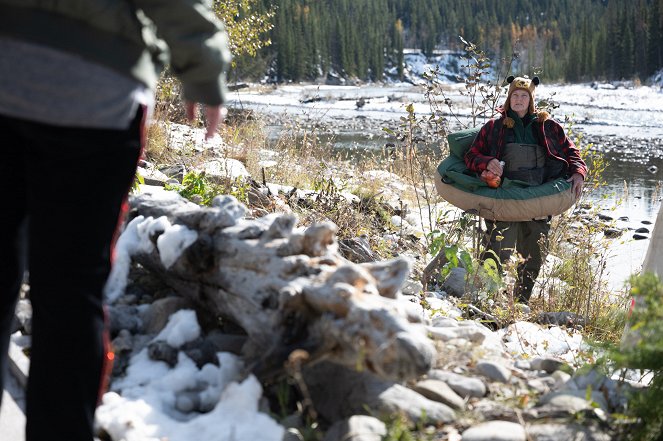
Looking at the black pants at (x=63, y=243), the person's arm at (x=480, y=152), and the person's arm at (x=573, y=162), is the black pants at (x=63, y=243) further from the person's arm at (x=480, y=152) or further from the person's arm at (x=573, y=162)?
the person's arm at (x=573, y=162)

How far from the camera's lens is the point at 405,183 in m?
9.66

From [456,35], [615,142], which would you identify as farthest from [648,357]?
[456,35]

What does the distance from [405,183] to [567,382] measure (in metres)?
7.18

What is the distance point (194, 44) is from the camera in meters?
1.69

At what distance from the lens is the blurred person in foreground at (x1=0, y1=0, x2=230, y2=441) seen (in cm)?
155

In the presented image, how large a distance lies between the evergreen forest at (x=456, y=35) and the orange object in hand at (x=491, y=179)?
26945mm

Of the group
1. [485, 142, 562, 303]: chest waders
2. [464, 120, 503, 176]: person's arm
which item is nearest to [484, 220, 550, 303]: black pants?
[485, 142, 562, 303]: chest waders

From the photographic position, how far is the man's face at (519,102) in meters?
5.68

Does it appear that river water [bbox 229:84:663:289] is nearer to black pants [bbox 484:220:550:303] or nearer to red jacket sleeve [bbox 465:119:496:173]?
black pants [bbox 484:220:550:303]

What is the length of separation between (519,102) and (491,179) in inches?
26.4

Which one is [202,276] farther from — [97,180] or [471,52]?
[471,52]

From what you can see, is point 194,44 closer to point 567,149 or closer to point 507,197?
point 507,197

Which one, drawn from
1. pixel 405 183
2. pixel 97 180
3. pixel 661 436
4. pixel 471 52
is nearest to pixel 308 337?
pixel 97 180

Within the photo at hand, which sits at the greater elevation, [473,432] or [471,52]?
[471,52]
